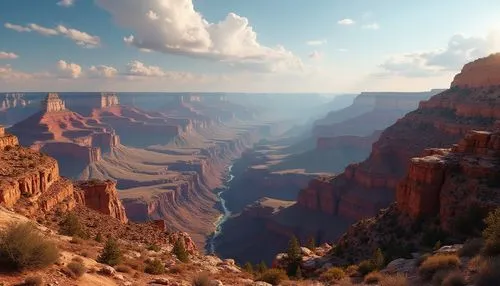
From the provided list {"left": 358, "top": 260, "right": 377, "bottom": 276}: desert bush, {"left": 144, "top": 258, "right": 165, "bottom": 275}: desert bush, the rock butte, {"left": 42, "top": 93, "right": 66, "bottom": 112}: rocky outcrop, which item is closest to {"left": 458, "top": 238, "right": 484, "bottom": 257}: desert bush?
{"left": 358, "top": 260, "right": 377, "bottom": 276}: desert bush

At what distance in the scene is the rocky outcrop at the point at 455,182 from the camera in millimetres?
25922

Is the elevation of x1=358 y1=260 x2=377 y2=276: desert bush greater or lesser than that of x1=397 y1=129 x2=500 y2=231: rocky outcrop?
lesser

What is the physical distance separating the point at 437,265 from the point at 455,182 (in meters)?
14.1

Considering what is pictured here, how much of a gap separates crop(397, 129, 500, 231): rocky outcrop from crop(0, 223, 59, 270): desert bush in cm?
2387

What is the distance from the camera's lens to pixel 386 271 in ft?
62.4

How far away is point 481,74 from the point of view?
232ft

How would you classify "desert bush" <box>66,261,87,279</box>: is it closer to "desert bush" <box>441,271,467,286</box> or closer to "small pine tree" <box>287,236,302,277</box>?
"desert bush" <box>441,271,467,286</box>

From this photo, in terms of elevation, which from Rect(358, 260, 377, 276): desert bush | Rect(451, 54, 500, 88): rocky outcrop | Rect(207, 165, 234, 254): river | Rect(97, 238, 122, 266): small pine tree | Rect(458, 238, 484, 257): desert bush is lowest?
Rect(207, 165, 234, 254): river

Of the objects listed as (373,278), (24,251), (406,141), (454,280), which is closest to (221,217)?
(406,141)

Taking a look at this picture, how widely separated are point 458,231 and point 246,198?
115m

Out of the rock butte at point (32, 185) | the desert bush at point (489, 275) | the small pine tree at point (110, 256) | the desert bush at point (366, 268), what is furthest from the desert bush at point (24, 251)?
the desert bush at point (366, 268)

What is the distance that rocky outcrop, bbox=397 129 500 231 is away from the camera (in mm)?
25922

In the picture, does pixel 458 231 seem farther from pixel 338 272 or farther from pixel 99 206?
pixel 99 206

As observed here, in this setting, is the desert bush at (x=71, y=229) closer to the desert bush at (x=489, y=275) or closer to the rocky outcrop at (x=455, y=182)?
the desert bush at (x=489, y=275)
